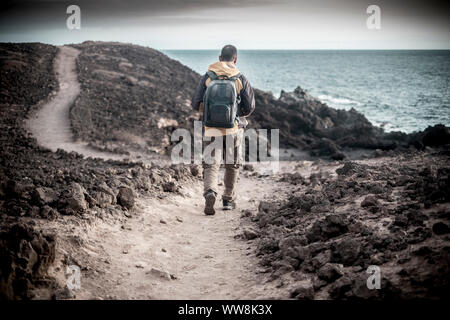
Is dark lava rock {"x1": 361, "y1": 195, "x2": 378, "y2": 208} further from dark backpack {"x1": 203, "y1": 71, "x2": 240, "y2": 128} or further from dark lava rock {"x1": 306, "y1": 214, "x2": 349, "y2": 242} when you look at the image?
dark backpack {"x1": 203, "y1": 71, "x2": 240, "y2": 128}

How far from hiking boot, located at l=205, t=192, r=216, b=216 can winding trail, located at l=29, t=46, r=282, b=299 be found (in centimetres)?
13

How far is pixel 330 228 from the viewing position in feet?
16.0

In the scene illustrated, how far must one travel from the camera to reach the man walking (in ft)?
20.6

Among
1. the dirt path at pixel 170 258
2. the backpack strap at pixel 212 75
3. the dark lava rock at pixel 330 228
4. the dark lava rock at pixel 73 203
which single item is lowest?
the dirt path at pixel 170 258

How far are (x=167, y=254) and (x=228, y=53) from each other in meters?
3.48

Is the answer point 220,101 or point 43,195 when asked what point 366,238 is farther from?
point 43,195

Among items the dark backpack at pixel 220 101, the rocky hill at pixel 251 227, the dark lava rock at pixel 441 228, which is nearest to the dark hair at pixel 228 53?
the dark backpack at pixel 220 101

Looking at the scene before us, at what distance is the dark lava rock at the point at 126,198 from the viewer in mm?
6465

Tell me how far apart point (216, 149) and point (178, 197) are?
5.65 feet

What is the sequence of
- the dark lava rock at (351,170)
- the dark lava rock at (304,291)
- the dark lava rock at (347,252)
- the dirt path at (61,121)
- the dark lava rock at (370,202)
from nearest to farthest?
the dark lava rock at (304,291) → the dark lava rock at (347,252) → the dark lava rock at (370,202) → the dark lava rock at (351,170) → the dirt path at (61,121)

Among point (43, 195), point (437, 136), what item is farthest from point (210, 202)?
point (437, 136)

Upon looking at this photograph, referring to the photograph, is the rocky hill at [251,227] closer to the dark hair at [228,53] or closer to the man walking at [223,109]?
the man walking at [223,109]

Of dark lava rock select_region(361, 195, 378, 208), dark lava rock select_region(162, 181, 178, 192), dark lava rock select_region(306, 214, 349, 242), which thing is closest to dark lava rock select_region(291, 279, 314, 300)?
dark lava rock select_region(306, 214, 349, 242)
